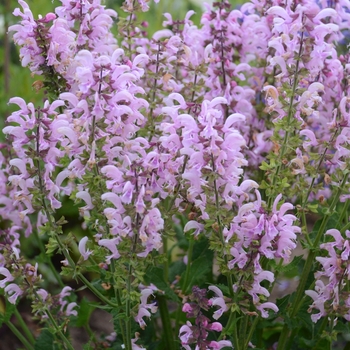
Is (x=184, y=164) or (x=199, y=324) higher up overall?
(x=184, y=164)

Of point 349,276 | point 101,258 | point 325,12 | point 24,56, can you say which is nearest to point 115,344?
point 101,258

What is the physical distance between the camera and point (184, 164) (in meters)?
1.81

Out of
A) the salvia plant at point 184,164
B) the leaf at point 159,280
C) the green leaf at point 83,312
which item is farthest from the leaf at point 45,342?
the leaf at point 159,280

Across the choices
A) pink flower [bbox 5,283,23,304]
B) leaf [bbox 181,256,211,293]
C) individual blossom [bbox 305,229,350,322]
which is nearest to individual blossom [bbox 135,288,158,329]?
leaf [bbox 181,256,211,293]

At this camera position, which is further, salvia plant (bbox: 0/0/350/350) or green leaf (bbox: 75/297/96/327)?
green leaf (bbox: 75/297/96/327)

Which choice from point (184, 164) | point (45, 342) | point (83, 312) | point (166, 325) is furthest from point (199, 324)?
point (45, 342)

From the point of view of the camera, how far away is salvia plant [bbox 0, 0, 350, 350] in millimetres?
1642

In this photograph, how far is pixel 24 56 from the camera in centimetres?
191

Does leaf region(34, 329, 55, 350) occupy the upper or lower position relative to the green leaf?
lower

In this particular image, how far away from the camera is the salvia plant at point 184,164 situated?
1.64m

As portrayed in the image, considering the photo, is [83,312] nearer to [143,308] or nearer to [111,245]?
[143,308]

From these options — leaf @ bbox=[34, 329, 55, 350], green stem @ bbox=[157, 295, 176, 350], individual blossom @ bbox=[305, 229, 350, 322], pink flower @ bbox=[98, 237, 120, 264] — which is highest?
pink flower @ bbox=[98, 237, 120, 264]

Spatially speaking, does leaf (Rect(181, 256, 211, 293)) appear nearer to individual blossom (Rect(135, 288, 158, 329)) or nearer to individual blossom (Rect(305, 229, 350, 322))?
individual blossom (Rect(135, 288, 158, 329))

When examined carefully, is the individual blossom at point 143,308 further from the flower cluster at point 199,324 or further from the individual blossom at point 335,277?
the individual blossom at point 335,277
